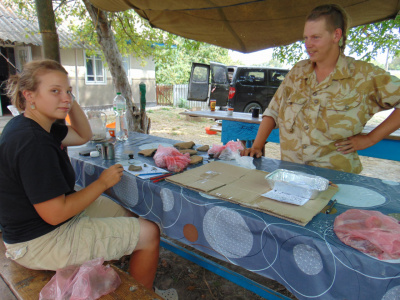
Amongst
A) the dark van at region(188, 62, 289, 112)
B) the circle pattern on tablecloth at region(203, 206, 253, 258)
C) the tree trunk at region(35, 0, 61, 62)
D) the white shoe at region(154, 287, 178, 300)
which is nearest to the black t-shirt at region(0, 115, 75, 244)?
the circle pattern on tablecloth at region(203, 206, 253, 258)

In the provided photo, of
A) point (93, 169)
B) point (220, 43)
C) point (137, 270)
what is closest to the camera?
point (137, 270)

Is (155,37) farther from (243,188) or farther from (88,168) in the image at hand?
(243,188)

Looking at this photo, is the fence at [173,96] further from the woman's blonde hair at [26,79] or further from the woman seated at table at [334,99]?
the woman's blonde hair at [26,79]

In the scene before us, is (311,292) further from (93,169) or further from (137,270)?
(93,169)

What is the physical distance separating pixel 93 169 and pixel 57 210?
0.69m

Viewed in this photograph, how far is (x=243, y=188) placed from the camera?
1.44 metres

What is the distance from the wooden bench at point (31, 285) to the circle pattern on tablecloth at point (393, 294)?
900 millimetres

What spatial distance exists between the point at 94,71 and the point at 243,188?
12.2 m

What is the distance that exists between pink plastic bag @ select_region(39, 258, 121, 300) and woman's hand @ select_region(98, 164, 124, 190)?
1.29 ft

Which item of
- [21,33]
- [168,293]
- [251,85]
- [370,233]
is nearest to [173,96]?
[251,85]

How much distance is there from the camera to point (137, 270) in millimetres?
1583

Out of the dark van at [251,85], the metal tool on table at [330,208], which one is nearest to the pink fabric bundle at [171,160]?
the metal tool on table at [330,208]

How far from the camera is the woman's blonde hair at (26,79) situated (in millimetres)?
1312

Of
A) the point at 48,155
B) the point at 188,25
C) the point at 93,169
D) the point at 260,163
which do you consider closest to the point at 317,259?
the point at 260,163
